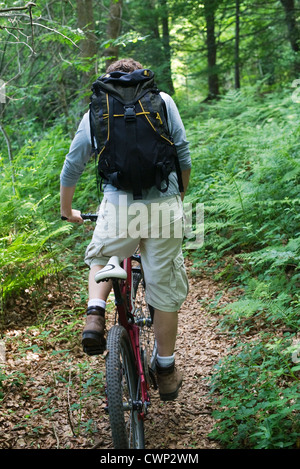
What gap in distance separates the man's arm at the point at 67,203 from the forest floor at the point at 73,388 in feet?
4.28

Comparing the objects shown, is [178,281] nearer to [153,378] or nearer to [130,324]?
[130,324]

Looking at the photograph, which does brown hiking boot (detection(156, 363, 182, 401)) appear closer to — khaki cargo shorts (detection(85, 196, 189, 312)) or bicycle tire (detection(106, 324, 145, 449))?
bicycle tire (detection(106, 324, 145, 449))

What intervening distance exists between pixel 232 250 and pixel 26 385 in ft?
11.1

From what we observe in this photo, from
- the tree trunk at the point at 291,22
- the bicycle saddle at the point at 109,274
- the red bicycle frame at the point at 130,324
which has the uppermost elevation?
the tree trunk at the point at 291,22

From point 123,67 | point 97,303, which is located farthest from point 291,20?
point 97,303

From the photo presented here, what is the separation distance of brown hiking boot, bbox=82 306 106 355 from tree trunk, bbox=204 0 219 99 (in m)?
11.2

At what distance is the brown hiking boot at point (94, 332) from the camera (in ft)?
7.86

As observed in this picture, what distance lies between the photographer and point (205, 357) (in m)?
4.17

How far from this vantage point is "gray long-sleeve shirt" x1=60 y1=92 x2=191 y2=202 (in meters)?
2.77

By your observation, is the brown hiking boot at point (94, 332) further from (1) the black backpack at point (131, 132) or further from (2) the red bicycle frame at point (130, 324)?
(1) the black backpack at point (131, 132)

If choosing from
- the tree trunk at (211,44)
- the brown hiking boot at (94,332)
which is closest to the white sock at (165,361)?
the brown hiking boot at (94,332)

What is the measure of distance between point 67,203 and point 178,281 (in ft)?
3.24

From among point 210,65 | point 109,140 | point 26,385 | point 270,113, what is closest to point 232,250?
point 26,385
